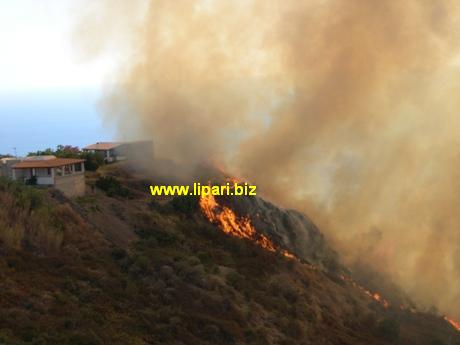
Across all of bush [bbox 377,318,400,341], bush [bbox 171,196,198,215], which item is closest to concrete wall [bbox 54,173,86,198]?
bush [bbox 171,196,198,215]

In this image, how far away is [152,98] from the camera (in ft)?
163

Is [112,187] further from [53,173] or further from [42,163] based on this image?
[42,163]

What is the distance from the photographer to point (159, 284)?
23.6m

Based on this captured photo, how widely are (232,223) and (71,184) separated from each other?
37.9ft

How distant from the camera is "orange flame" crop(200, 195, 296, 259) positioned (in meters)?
36.5

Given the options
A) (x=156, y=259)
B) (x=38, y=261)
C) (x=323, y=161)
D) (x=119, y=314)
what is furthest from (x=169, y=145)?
(x=119, y=314)

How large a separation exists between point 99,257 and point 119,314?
597 centimetres

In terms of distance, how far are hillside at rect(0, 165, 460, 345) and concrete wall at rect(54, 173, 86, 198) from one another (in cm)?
105

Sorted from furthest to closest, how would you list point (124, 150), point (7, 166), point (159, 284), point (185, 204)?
point (124, 150) < point (185, 204) < point (7, 166) < point (159, 284)

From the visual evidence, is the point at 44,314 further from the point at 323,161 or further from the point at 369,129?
the point at 369,129

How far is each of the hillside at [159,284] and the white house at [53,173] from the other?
48.7 inches

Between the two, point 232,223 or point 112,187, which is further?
point 112,187

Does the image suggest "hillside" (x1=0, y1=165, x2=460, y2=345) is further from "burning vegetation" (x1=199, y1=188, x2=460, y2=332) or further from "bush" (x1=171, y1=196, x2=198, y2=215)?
"burning vegetation" (x1=199, y1=188, x2=460, y2=332)

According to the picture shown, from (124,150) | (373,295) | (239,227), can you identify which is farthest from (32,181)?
(373,295)
